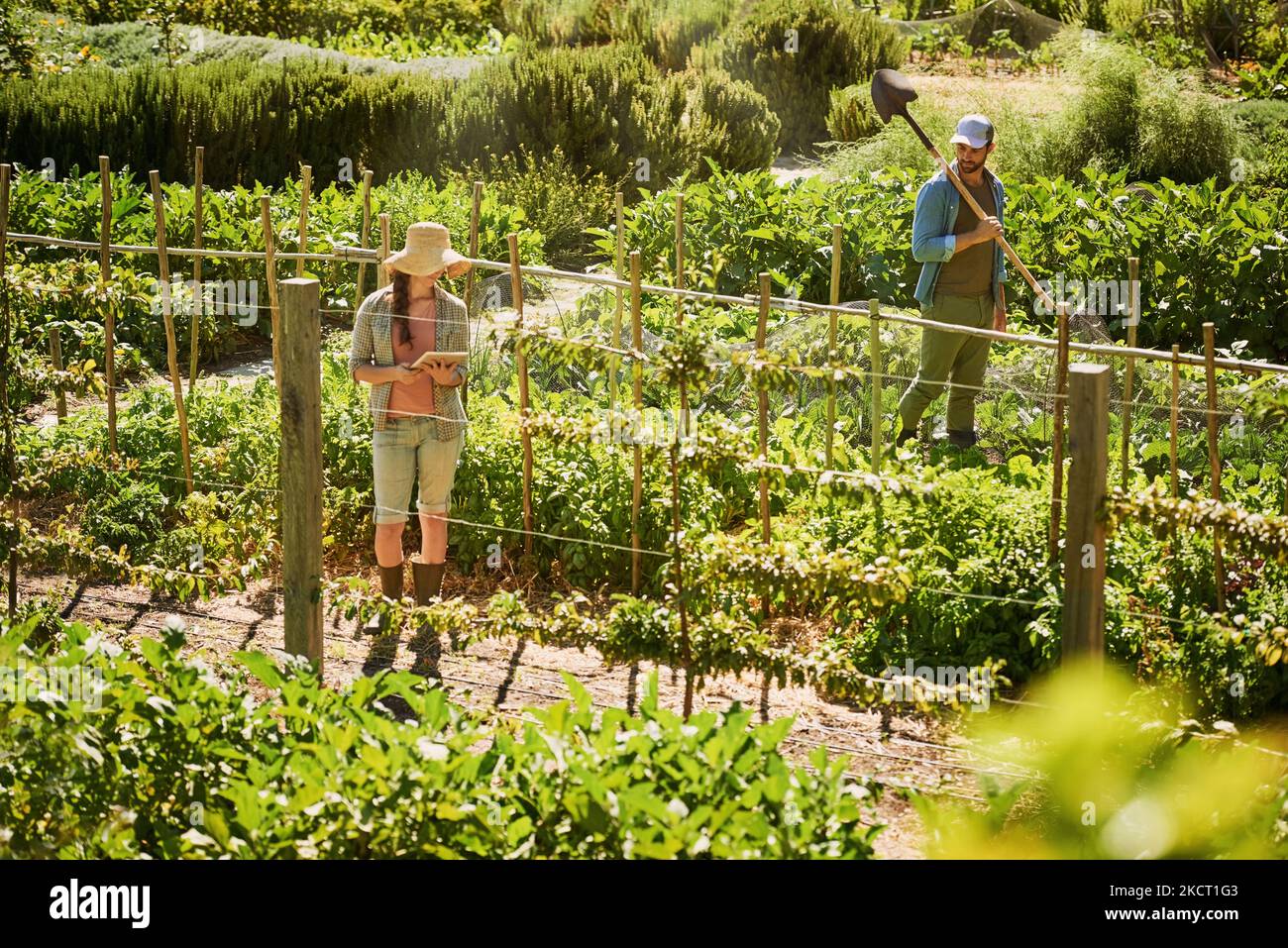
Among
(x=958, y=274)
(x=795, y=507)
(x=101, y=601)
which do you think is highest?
(x=958, y=274)

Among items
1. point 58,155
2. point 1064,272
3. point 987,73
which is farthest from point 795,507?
point 987,73

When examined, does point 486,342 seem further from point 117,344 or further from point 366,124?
point 366,124

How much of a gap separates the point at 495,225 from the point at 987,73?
10.7 m

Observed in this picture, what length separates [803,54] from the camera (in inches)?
685

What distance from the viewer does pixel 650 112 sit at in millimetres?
13172

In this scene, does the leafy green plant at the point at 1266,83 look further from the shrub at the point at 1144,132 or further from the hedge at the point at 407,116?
the hedge at the point at 407,116

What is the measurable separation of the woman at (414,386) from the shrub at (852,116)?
33.0 ft

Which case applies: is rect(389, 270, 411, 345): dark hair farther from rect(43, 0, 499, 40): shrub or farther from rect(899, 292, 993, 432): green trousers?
rect(43, 0, 499, 40): shrub

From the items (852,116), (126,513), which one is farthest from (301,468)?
(852,116)

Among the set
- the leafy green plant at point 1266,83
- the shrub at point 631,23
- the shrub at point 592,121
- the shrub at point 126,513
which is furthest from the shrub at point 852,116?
the shrub at point 126,513

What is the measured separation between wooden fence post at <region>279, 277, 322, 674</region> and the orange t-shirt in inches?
28.6

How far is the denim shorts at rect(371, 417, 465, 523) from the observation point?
5438 millimetres

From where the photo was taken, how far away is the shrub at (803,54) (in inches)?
663

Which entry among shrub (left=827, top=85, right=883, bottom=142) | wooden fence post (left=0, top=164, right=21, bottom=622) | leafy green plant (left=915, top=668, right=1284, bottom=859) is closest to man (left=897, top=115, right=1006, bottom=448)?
wooden fence post (left=0, top=164, right=21, bottom=622)
